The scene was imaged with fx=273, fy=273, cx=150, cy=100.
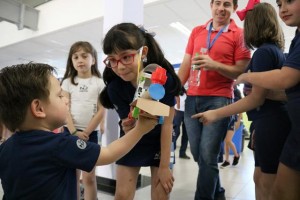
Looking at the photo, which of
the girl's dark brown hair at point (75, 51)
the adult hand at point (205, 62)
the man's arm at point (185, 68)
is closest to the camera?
the adult hand at point (205, 62)

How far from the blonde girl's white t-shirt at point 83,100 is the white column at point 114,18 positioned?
30 cm

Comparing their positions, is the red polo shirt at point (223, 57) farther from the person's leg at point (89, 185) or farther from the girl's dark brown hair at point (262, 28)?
the person's leg at point (89, 185)

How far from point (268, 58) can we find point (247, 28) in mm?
247

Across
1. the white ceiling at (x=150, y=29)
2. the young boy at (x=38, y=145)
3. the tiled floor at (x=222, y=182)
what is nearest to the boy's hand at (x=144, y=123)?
the young boy at (x=38, y=145)

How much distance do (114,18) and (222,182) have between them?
70.7 inches

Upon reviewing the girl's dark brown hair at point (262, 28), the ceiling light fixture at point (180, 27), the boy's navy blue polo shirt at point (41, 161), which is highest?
the ceiling light fixture at point (180, 27)

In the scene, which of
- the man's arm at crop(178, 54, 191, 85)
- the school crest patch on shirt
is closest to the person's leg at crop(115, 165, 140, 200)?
the school crest patch on shirt

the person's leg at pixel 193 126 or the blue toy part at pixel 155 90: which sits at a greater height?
the blue toy part at pixel 155 90

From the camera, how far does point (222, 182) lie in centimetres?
261

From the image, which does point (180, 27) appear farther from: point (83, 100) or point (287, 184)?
point (287, 184)

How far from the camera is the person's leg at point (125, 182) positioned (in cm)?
123

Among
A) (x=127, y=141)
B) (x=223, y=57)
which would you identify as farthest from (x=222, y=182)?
(x=127, y=141)

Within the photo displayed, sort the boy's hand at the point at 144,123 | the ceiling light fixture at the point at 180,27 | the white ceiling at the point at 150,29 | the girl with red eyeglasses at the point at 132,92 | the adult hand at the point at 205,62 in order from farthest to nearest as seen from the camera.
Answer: the ceiling light fixture at the point at 180,27 → the white ceiling at the point at 150,29 → the adult hand at the point at 205,62 → the girl with red eyeglasses at the point at 132,92 → the boy's hand at the point at 144,123

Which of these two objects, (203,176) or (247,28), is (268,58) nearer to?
(247,28)
